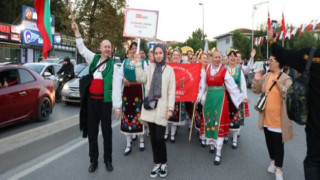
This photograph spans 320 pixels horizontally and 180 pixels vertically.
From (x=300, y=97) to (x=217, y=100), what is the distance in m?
2.33

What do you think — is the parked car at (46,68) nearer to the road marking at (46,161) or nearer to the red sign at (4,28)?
the road marking at (46,161)

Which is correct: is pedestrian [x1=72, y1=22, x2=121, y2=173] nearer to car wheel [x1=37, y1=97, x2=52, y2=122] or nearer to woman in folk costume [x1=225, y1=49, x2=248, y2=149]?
woman in folk costume [x1=225, y1=49, x2=248, y2=149]

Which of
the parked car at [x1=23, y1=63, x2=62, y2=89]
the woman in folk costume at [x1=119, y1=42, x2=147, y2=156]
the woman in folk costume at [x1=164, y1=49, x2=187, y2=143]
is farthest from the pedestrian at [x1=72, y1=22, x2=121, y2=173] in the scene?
the parked car at [x1=23, y1=63, x2=62, y2=89]

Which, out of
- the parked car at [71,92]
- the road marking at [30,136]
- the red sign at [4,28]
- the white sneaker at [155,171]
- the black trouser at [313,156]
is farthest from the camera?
the red sign at [4,28]

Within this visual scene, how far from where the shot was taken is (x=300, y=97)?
287cm

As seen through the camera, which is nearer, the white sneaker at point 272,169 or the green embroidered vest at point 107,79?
the green embroidered vest at point 107,79

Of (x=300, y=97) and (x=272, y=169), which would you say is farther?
(x=272, y=169)

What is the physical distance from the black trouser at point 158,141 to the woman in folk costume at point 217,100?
46.8 inches

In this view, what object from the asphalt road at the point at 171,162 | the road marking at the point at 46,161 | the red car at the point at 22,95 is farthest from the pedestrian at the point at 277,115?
the red car at the point at 22,95

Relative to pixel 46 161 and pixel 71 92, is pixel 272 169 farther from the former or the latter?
pixel 71 92

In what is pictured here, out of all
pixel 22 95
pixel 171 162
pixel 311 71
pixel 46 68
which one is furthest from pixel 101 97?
pixel 46 68

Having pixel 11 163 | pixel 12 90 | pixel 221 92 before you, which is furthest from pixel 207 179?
pixel 12 90

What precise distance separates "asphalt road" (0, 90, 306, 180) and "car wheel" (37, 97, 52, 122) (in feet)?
5.35

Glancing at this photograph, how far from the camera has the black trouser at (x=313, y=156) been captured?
2.89 metres
